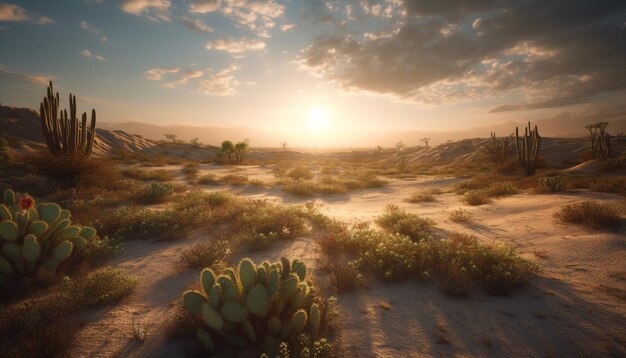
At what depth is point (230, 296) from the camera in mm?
2971

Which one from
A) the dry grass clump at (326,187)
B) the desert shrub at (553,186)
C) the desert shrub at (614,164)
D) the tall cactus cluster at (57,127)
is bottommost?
the dry grass clump at (326,187)

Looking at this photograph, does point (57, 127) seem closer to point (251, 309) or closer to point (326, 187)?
point (326, 187)

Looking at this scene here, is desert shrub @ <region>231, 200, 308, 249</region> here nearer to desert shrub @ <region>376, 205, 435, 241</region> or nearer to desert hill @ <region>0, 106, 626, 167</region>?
desert shrub @ <region>376, 205, 435, 241</region>

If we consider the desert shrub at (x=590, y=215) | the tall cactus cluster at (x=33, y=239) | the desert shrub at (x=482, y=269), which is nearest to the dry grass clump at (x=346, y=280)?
the desert shrub at (x=482, y=269)

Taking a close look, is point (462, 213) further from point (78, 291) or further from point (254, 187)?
point (254, 187)

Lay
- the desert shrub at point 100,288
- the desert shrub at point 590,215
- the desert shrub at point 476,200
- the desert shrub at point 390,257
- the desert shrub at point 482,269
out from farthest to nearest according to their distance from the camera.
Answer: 1. the desert shrub at point 476,200
2. the desert shrub at point 590,215
3. the desert shrub at point 390,257
4. the desert shrub at point 482,269
5. the desert shrub at point 100,288

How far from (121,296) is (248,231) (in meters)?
2.92

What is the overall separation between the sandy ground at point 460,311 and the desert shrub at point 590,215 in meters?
0.26

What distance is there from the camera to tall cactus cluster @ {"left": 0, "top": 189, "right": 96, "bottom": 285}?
13.2 feet

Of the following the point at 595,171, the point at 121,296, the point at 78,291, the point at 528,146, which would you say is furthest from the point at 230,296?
the point at 595,171

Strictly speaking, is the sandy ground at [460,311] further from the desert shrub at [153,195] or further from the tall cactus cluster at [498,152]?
the tall cactus cluster at [498,152]

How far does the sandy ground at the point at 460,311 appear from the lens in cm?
312

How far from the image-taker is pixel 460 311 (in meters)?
3.77

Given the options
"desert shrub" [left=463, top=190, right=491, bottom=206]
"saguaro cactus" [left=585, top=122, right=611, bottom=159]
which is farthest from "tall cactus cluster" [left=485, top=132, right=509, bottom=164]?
"desert shrub" [left=463, top=190, right=491, bottom=206]
